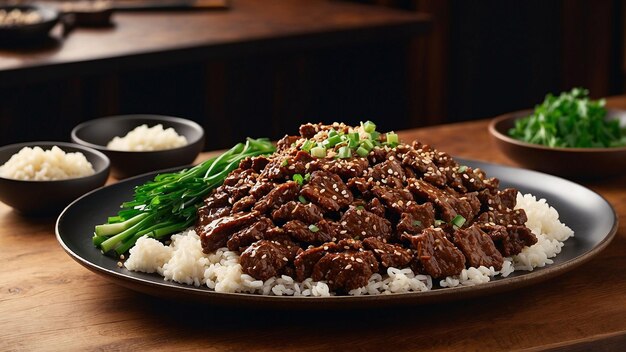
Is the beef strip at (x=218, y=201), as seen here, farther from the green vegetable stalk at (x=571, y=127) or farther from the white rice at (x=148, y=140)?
the green vegetable stalk at (x=571, y=127)

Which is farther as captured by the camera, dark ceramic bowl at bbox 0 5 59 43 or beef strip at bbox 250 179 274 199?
dark ceramic bowl at bbox 0 5 59 43

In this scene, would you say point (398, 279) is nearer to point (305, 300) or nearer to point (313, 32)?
point (305, 300)

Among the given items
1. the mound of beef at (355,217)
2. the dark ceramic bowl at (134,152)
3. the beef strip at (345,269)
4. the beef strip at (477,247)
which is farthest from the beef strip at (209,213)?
the dark ceramic bowl at (134,152)

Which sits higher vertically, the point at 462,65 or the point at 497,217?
the point at 497,217

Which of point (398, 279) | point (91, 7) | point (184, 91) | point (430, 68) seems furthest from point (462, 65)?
point (398, 279)

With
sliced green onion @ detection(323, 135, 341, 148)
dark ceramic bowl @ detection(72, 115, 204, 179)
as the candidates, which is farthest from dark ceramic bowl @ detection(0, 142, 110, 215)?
sliced green onion @ detection(323, 135, 341, 148)

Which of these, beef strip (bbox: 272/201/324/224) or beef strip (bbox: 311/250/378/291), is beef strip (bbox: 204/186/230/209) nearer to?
beef strip (bbox: 272/201/324/224)
